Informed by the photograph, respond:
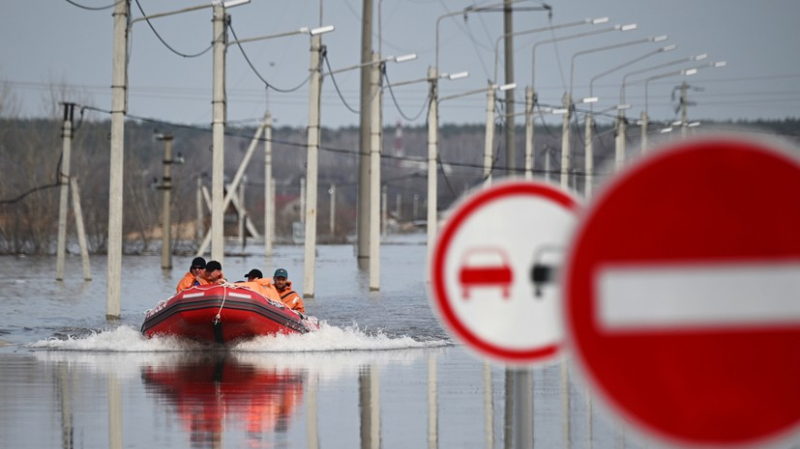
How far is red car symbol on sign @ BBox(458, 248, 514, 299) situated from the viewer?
574 cm

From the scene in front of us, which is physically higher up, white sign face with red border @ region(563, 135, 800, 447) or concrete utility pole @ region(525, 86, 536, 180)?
concrete utility pole @ region(525, 86, 536, 180)

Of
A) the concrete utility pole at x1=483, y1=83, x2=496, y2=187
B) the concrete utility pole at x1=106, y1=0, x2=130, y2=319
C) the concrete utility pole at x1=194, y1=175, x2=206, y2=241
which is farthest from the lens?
the concrete utility pole at x1=194, y1=175, x2=206, y2=241

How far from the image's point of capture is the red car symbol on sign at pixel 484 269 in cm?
574

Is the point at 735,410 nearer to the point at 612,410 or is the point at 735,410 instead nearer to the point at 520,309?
the point at 612,410

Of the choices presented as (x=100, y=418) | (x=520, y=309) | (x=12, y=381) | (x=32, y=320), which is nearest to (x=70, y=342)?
(x=12, y=381)

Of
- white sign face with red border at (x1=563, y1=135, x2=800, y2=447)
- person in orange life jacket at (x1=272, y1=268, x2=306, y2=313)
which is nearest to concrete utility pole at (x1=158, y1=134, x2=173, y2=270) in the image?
person in orange life jacket at (x1=272, y1=268, x2=306, y2=313)

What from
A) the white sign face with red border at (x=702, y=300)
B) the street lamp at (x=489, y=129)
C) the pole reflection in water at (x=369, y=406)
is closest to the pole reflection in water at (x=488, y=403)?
the pole reflection in water at (x=369, y=406)

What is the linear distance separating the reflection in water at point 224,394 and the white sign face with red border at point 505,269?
318 inches

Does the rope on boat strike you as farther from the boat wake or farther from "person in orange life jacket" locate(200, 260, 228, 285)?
"person in orange life jacket" locate(200, 260, 228, 285)

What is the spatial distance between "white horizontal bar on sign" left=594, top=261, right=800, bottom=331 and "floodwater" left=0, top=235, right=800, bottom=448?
79cm

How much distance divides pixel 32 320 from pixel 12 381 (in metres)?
21.4

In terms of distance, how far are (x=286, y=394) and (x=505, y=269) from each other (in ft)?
44.1

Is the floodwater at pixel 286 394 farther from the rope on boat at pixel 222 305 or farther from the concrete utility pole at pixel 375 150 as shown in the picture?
the concrete utility pole at pixel 375 150

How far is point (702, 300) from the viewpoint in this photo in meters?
4.30
